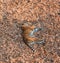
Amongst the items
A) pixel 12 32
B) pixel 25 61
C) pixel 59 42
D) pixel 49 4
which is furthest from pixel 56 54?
pixel 49 4

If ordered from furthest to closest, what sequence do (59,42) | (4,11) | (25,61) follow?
(4,11), (59,42), (25,61)

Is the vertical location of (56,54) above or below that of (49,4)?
below

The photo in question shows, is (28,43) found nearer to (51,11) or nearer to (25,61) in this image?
(25,61)

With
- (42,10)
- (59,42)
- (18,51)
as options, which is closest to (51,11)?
(42,10)

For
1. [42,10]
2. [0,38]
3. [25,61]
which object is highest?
[42,10]

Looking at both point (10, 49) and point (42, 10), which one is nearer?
point (10, 49)

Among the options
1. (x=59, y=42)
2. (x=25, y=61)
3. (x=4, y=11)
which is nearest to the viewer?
(x=25, y=61)
